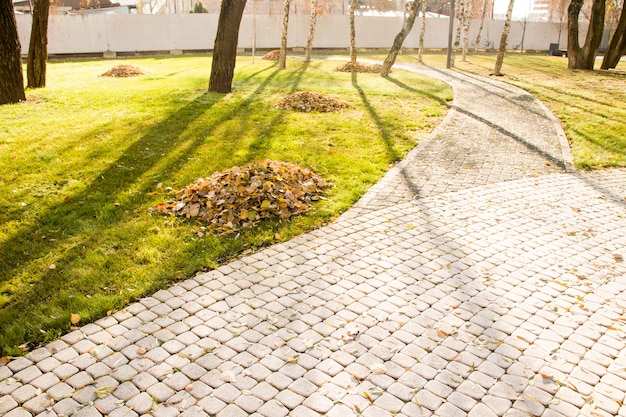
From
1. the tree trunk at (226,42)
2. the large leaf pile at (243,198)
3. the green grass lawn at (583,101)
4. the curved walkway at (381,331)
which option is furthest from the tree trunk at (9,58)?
the green grass lawn at (583,101)

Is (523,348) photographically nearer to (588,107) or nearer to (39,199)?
(39,199)

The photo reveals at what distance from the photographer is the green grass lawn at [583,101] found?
32.8 ft

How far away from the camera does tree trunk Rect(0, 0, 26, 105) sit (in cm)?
1096

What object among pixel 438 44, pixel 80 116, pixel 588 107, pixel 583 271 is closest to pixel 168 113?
pixel 80 116

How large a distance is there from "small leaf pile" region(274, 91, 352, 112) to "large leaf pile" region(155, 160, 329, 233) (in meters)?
5.78

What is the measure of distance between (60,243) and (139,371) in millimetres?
2699

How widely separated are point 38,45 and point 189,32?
17.3m

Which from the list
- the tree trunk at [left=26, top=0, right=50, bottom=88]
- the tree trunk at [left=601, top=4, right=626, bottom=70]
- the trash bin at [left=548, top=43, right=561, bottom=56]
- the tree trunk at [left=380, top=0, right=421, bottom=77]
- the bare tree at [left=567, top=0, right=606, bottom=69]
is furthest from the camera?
the trash bin at [left=548, top=43, right=561, bottom=56]

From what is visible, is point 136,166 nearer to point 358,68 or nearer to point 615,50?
point 358,68

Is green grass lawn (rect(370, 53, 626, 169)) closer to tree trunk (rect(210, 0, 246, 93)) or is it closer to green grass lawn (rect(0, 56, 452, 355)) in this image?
green grass lawn (rect(0, 56, 452, 355))

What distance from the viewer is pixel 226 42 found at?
513 inches

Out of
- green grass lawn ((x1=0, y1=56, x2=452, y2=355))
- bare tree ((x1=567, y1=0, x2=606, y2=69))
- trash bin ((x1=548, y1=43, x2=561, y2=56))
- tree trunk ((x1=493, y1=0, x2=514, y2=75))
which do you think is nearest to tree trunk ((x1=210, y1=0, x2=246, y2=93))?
green grass lawn ((x1=0, y1=56, x2=452, y2=355))

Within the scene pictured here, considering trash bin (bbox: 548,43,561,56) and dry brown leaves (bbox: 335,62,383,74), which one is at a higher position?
trash bin (bbox: 548,43,561,56)

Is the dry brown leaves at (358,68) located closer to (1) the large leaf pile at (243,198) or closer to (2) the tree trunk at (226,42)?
(2) the tree trunk at (226,42)
